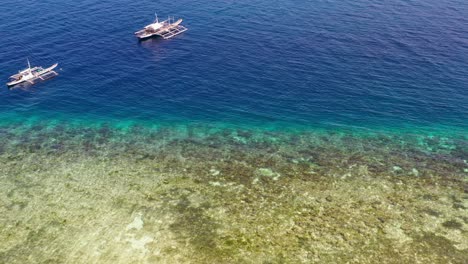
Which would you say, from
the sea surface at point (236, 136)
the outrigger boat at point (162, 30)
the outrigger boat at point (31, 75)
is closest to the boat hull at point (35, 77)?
the outrigger boat at point (31, 75)

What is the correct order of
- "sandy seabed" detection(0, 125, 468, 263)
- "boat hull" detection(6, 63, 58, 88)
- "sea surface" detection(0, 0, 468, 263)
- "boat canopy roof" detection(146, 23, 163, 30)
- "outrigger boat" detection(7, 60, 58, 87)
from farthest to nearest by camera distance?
"boat canopy roof" detection(146, 23, 163, 30)
"outrigger boat" detection(7, 60, 58, 87)
"boat hull" detection(6, 63, 58, 88)
"sea surface" detection(0, 0, 468, 263)
"sandy seabed" detection(0, 125, 468, 263)

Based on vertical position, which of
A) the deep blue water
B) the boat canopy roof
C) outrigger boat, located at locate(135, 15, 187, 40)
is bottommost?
the deep blue water

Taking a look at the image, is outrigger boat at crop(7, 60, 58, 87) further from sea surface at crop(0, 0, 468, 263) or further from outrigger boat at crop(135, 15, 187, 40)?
outrigger boat at crop(135, 15, 187, 40)

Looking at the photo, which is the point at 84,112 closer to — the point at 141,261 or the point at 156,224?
the point at 156,224

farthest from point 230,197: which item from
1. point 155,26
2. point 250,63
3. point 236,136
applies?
point 155,26

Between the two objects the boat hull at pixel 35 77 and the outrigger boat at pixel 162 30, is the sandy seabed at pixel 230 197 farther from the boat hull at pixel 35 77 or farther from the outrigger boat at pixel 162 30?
the outrigger boat at pixel 162 30

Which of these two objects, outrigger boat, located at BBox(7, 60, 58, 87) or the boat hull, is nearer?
the boat hull

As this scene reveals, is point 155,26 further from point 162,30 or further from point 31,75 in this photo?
point 31,75

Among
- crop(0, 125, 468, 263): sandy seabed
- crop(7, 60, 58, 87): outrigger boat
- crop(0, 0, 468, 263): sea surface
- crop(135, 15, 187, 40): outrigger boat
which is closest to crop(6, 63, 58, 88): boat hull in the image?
crop(7, 60, 58, 87): outrigger boat
